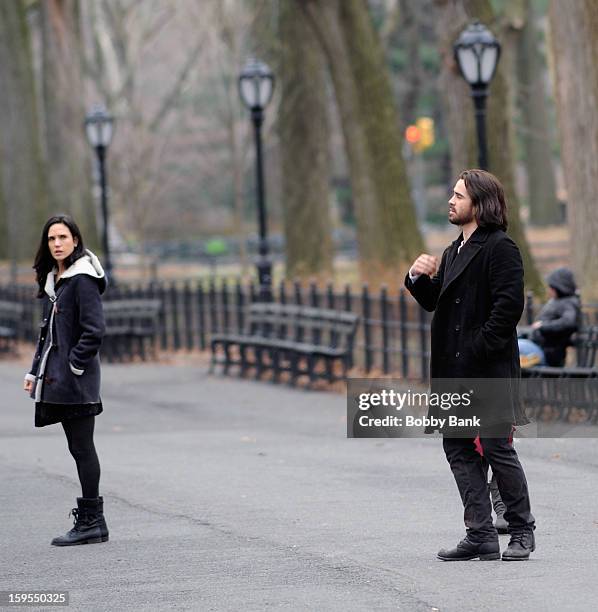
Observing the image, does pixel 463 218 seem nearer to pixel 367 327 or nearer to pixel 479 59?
pixel 479 59

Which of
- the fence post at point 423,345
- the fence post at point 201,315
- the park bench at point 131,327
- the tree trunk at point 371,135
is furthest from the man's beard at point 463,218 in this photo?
the tree trunk at point 371,135

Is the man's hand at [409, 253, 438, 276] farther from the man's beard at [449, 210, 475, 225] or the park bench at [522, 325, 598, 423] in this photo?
the park bench at [522, 325, 598, 423]

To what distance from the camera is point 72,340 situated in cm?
869

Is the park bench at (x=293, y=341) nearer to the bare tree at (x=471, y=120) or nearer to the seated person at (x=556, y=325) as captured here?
the bare tree at (x=471, y=120)

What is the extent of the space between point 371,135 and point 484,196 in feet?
53.6

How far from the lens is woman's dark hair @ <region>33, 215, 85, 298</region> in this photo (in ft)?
28.6

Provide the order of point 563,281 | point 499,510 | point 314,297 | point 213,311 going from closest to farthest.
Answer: point 499,510
point 563,281
point 314,297
point 213,311

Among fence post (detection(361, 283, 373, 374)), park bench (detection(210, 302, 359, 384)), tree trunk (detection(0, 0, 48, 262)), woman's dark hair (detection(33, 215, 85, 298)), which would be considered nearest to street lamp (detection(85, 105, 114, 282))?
park bench (detection(210, 302, 359, 384))

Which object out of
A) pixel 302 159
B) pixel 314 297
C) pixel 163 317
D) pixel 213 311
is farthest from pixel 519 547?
pixel 302 159

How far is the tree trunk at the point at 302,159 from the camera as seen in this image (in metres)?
29.1

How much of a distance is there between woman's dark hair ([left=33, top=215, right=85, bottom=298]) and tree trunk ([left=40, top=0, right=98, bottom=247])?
74.3 ft

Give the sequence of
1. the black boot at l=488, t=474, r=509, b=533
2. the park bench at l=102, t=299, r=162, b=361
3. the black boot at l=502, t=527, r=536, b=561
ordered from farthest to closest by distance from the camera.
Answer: the park bench at l=102, t=299, r=162, b=361 < the black boot at l=488, t=474, r=509, b=533 < the black boot at l=502, t=527, r=536, b=561

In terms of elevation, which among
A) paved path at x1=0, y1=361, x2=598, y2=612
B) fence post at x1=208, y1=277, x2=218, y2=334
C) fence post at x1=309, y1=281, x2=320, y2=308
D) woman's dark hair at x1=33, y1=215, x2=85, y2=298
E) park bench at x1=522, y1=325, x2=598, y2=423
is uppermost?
woman's dark hair at x1=33, y1=215, x2=85, y2=298

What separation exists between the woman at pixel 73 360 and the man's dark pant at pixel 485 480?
6.84ft
